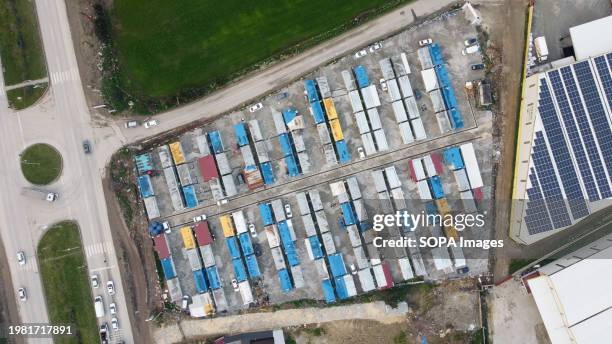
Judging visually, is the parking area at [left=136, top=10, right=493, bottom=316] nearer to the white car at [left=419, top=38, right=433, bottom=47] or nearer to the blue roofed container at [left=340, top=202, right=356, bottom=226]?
the blue roofed container at [left=340, top=202, right=356, bottom=226]

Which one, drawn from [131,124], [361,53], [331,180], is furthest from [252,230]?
[361,53]

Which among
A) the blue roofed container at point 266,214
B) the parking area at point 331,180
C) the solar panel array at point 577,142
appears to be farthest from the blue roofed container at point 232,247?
the solar panel array at point 577,142

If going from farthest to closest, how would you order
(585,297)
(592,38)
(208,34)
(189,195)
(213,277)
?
(208,34)
(189,195)
(213,277)
(592,38)
(585,297)

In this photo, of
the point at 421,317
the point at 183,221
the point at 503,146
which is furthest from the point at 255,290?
the point at 503,146

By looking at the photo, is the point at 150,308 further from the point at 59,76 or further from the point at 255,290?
the point at 59,76

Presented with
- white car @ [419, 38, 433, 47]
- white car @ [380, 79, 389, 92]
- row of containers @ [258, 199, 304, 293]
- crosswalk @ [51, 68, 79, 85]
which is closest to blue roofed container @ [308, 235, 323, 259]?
row of containers @ [258, 199, 304, 293]

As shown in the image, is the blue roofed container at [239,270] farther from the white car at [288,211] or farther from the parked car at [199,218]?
the white car at [288,211]

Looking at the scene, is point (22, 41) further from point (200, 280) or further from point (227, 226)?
point (200, 280)
